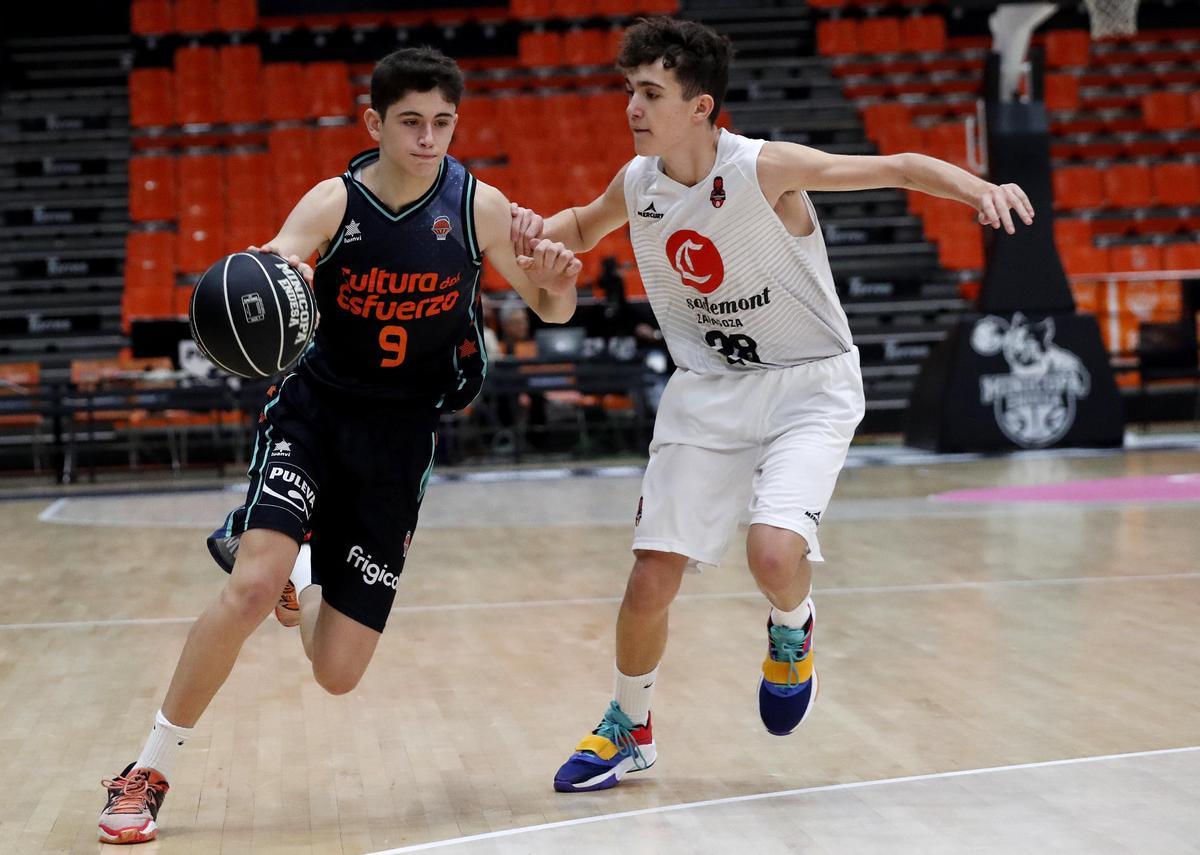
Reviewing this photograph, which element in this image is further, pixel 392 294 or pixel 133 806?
pixel 392 294

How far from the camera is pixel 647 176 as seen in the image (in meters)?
3.87

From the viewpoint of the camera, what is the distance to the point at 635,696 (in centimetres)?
374

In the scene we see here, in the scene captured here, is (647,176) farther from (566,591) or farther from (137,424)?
(137,424)

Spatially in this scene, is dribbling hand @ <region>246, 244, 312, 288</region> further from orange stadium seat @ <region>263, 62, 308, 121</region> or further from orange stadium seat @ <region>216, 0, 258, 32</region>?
orange stadium seat @ <region>216, 0, 258, 32</region>

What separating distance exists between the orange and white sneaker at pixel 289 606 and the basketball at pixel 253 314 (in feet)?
2.62

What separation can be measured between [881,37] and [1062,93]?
2.29 m

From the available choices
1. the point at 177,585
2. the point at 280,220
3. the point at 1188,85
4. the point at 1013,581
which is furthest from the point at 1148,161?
the point at 177,585

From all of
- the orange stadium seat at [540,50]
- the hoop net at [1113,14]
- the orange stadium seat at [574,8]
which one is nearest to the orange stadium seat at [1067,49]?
the orange stadium seat at [574,8]

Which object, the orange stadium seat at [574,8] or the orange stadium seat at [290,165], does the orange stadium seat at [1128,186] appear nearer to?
the orange stadium seat at [574,8]

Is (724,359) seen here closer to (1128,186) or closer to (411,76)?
(411,76)

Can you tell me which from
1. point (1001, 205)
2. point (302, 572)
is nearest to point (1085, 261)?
point (1001, 205)

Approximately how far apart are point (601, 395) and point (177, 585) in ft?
23.5

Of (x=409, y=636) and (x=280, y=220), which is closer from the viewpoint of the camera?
(x=409, y=636)

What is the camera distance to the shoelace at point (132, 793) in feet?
10.5
